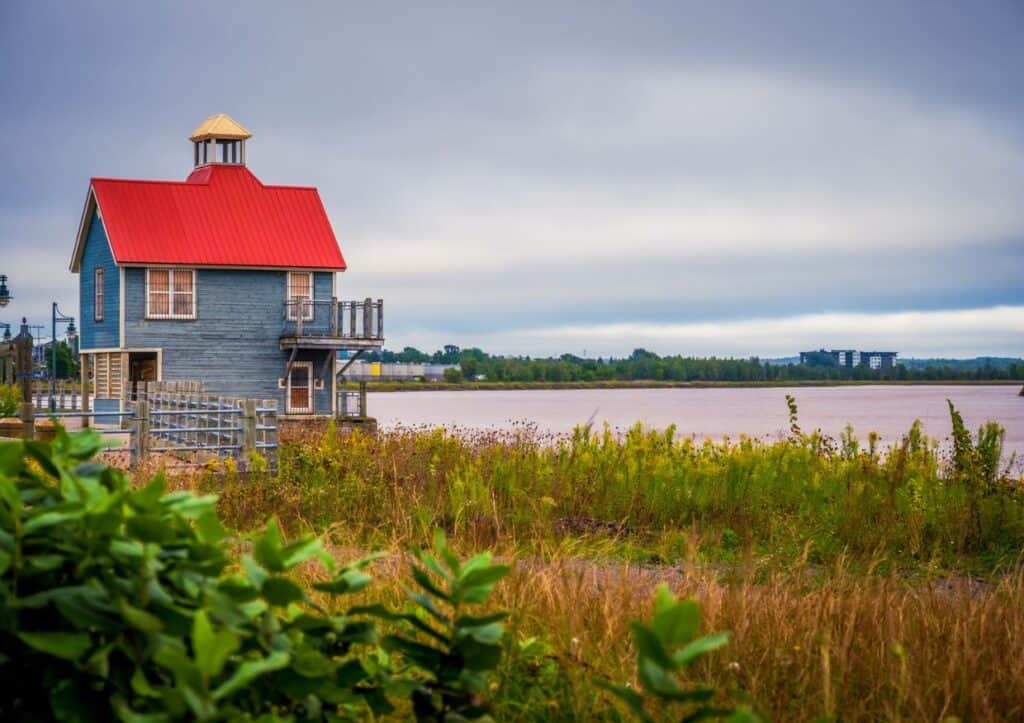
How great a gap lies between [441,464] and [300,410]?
27273 millimetres

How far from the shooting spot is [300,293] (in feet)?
133

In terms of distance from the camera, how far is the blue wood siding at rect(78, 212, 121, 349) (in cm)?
3894

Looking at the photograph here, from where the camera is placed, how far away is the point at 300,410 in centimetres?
4131

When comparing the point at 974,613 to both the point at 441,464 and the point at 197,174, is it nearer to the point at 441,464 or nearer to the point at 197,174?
the point at 441,464

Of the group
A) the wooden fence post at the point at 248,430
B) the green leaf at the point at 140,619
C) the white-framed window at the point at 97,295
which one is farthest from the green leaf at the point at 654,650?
the white-framed window at the point at 97,295

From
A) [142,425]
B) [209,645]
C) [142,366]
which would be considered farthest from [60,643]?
[142,366]

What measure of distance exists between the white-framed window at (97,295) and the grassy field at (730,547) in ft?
75.3

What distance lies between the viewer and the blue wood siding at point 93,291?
38938mm

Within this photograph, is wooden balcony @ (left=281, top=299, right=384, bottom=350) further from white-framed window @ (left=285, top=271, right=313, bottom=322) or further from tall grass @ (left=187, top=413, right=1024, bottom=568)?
tall grass @ (left=187, top=413, right=1024, bottom=568)

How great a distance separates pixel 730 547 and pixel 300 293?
103ft

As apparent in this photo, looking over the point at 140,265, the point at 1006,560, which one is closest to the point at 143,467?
the point at 1006,560

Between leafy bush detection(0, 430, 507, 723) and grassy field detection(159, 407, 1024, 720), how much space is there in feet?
3.46

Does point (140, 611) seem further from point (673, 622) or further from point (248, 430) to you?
point (248, 430)

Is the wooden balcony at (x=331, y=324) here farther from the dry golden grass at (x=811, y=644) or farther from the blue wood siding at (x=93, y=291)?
the dry golden grass at (x=811, y=644)
